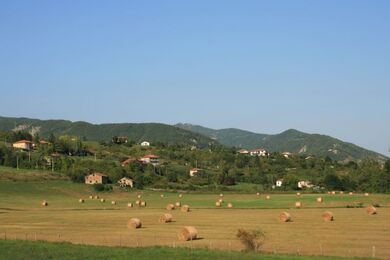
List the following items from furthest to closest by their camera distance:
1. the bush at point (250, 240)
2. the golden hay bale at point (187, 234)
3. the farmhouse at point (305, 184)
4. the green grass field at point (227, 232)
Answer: the farmhouse at point (305, 184) → the golden hay bale at point (187, 234) → the green grass field at point (227, 232) → the bush at point (250, 240)

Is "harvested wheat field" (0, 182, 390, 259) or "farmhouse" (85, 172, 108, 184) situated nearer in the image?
"harvested wheat field" (0, 182, 390, 259)

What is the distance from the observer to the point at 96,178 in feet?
454

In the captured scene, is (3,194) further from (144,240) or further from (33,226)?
(144,240)

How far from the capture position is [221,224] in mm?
48969

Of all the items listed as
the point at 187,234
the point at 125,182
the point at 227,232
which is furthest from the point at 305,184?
the point at 187,234

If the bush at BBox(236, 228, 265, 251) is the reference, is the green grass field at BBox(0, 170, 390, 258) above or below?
below

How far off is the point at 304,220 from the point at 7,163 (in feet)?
367

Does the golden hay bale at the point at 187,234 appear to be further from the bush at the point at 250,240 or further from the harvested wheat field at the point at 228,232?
the bush at the point at 250,240

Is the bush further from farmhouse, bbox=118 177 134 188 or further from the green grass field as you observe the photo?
farmhouse, bbox=118 177 134 188

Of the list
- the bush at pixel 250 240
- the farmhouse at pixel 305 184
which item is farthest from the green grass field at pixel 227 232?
the farmhouse at pixel 305 184

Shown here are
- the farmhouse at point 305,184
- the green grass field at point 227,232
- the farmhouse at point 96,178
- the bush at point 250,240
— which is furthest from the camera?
the farmhouse at point 305,184

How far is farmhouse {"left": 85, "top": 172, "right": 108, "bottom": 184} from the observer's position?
13455cm

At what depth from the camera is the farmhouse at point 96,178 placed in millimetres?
134550

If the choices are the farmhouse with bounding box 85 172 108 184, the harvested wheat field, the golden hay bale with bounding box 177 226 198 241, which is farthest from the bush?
the farmhouse with bounding box 85 172 108 184
